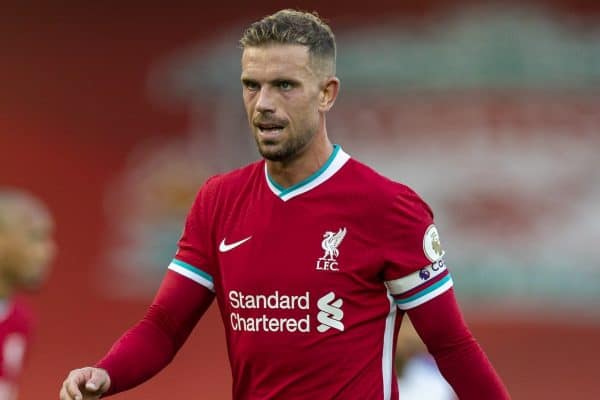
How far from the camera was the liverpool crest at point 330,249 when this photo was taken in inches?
115

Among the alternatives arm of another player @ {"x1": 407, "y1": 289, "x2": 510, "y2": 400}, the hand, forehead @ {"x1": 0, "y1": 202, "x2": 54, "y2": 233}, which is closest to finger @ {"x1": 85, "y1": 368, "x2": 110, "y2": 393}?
the hand

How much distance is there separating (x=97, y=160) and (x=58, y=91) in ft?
1.31

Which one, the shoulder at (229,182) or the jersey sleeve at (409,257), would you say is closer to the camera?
the jersey sleeve at (409,257)

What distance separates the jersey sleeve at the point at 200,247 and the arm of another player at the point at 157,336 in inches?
0.7

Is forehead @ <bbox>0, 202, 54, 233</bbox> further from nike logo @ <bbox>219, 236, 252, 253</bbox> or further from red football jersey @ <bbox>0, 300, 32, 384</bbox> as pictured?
nike logo @ <bbox>219, 236, 252, 253</bbox>

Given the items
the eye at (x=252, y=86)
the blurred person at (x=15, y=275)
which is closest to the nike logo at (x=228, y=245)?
the eye at (x=252, y=86)

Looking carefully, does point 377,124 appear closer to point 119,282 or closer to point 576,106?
point 576,106

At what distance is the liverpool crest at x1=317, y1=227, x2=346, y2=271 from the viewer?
291 centimetres

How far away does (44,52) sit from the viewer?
21.8ft

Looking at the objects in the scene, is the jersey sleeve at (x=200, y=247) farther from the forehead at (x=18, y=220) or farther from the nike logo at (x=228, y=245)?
the forehead at (x=18, y=220)

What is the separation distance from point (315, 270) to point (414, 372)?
6.32 feet

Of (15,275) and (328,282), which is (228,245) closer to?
(328,282)

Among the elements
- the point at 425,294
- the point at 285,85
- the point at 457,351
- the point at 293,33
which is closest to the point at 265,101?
the point at 285,85

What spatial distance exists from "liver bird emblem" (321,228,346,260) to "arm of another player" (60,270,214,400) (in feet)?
1.08
